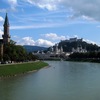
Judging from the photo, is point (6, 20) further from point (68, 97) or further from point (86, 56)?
point (68, 97)

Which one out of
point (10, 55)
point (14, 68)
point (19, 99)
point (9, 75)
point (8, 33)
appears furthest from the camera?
point (8, 33)

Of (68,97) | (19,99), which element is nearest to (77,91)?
(68,97)

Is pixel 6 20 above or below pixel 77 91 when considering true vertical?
above

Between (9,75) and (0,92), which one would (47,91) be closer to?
(0,92)

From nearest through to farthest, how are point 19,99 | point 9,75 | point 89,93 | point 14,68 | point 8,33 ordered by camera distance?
point 19,99 < point 89,93 < point 9,75 < point 14,68 < point 8,33

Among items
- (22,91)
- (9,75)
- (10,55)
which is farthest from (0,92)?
(10,55)

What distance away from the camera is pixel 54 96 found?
3378cm

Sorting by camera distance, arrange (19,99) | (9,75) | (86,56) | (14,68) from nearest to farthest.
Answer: (19,99) < (9,75) < (14,68) < (86,56)

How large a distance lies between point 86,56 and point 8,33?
79907 mm

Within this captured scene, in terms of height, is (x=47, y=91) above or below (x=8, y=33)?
below

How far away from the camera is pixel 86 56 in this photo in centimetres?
19588

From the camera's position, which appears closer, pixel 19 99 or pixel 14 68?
pixel 19 99

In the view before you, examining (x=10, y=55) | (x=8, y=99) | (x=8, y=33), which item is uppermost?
(x=8, y=33)

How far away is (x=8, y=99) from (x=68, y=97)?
6313 millimetres
